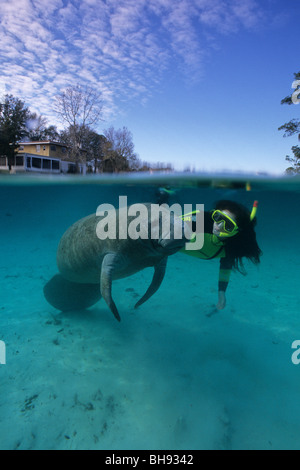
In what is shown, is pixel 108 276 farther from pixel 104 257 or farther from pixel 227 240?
pixel 227 240

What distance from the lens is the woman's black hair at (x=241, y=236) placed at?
490 centimetres

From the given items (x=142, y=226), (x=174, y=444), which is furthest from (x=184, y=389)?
(x=142, y=226)

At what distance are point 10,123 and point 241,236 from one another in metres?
28.2

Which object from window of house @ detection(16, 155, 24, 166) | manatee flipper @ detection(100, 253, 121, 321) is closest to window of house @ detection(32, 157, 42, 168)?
window of house @ detection(16, 155, 24, 166)

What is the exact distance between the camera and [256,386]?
147 inches

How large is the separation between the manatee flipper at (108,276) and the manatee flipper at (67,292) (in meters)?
1.58

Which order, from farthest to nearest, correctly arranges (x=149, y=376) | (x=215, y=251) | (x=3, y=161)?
(x=3, y=161)
(x=215, y=251)
(x=149, y=376)

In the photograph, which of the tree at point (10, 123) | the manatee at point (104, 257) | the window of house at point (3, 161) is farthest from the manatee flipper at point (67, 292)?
the window of house at point (3, 161)

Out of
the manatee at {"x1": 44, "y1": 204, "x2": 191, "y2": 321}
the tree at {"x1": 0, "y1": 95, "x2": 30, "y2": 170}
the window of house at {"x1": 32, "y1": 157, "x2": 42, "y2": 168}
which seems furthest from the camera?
the window of house at {"x1": 32, "y1": 157, "x2": 42, "y2": 168}

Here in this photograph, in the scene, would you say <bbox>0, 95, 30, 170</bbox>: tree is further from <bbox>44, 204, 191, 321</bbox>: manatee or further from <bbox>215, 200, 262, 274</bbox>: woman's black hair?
<bbox>215, 200, 262, 274</bbox>: woman's black hair

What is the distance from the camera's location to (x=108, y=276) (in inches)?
138

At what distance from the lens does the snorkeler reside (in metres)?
4.78

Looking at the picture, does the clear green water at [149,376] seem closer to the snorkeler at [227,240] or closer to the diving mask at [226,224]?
the snorkeler at [227,240]

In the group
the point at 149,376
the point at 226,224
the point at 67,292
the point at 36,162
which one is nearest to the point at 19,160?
the point at 36,162
